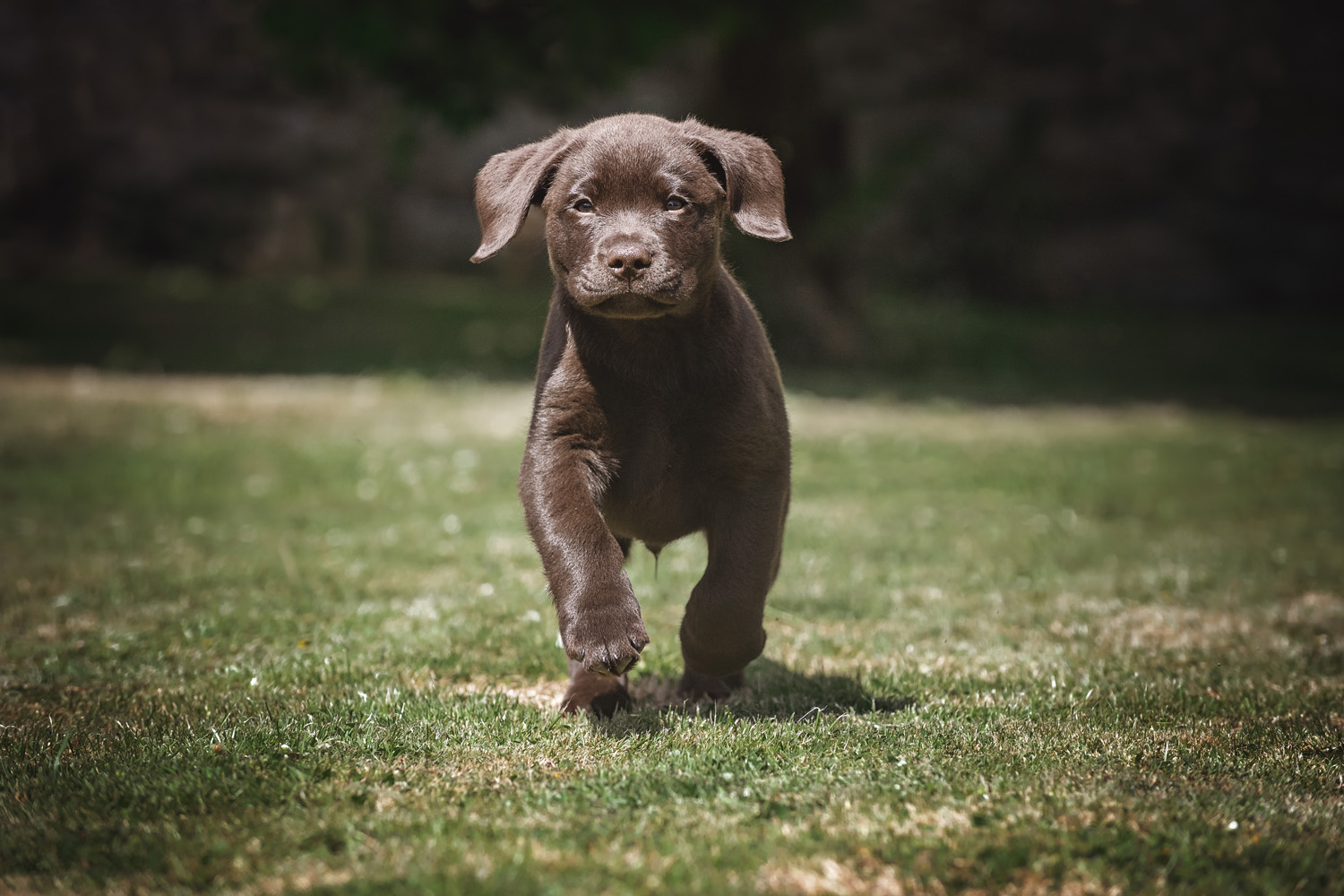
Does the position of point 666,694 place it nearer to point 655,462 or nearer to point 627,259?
point 655,462

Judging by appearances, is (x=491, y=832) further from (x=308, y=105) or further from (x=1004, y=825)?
(x=308, y=105)

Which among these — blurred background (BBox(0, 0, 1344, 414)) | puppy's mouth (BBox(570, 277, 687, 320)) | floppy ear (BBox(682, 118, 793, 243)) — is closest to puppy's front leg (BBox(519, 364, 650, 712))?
puppy's mouth (BBox(570, 277, 687, 320))

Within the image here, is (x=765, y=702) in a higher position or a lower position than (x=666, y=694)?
higher

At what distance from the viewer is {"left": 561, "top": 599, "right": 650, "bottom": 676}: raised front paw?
360 cm

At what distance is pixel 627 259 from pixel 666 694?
173cm

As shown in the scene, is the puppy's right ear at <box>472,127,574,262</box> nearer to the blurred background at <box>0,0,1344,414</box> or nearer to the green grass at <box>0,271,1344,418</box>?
the green grass at <box>0,271,1344,418</box>

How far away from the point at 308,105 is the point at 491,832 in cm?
2073

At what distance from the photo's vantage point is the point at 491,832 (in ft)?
10.2

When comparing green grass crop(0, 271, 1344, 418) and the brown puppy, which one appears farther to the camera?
green grass crop(0, 271, 1344, 418)

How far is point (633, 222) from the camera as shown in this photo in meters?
3.96

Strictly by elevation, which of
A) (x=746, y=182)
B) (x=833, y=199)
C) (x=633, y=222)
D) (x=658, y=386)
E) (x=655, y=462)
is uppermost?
(x=833, y=199)

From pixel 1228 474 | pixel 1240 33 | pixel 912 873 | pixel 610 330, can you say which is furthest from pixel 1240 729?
pixel 1240 33

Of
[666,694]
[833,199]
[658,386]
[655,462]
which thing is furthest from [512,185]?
[833,199]

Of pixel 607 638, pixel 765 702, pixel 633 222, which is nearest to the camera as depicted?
pixel 607 638
